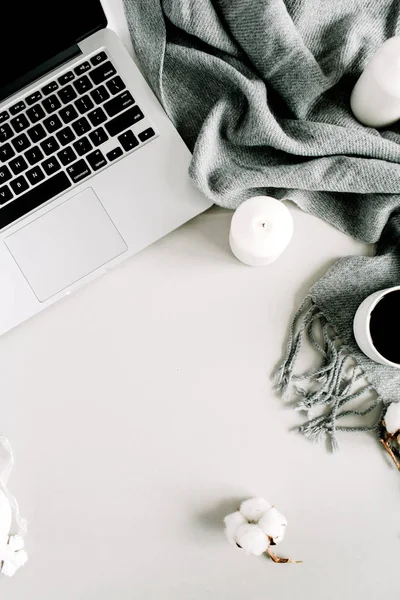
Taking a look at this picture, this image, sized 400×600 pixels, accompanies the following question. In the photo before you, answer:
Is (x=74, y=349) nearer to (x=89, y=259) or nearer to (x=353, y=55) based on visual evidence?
(x=89, y=259)

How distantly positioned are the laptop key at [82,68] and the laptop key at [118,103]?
0.14 feet

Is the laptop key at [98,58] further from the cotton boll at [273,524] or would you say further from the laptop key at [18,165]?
the cotton boll at [273,524]

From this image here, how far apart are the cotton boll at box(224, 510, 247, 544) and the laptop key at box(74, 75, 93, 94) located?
47cm

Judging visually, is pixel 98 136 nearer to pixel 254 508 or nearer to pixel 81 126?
pixel 81 126

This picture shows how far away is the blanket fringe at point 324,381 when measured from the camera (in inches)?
22.9

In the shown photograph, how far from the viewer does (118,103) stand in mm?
582

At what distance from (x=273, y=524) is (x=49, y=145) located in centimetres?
45

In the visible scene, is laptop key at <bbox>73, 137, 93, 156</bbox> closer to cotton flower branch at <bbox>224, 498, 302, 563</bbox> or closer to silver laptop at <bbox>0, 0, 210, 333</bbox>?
silver laptop at <bbox>0, 0, 210, 333</bbox>

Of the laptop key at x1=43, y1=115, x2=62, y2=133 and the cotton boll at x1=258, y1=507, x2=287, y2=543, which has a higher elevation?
the laptop key at x1=43, y1=115, x2=62, y2=133

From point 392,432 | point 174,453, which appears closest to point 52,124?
point 174,453

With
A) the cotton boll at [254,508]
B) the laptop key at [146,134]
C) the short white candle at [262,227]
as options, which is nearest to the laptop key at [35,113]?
the laptop key at [146,134]

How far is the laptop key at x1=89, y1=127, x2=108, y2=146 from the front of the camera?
1.90 ft

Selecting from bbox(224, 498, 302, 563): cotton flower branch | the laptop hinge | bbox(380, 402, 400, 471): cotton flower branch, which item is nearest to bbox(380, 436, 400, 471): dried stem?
bbox(380, 402, 400, 471): cotton flower branch

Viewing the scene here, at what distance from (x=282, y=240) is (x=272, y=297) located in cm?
8
